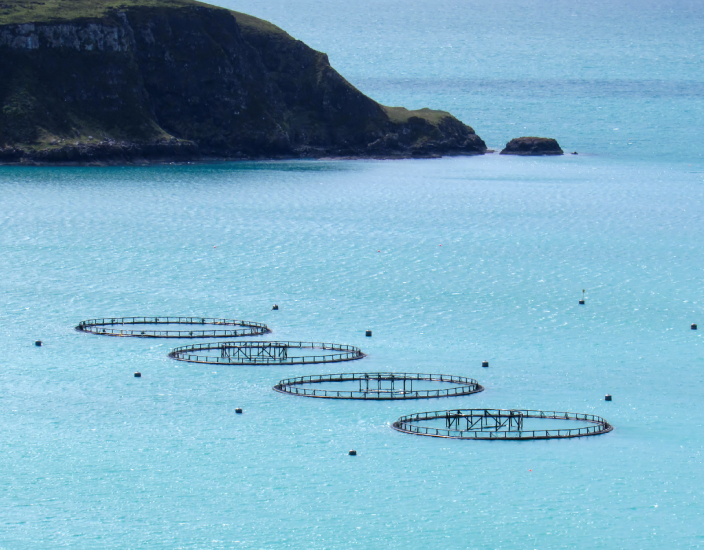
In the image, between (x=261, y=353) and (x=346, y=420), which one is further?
(x=261, y=353)

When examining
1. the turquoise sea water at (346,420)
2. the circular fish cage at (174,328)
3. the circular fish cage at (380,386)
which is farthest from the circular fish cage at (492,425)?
the circular fish cage at (174,328)

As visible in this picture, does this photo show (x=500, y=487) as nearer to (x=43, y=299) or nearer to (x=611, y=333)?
(x=611, y=333)

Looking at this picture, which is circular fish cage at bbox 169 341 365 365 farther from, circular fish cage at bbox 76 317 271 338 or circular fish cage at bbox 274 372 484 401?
circular fish cage at bbox 274 372 484 401

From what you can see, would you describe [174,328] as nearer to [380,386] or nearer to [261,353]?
[261,353]

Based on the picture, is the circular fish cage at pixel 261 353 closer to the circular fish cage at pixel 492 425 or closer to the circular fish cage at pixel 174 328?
the circular fish cage at pixel 174 328

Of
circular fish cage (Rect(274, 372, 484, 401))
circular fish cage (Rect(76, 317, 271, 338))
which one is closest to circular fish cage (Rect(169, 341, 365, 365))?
circular fish cage (Rect(76, 317, 271, 338))

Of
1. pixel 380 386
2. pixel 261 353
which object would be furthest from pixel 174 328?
pixel 380 386

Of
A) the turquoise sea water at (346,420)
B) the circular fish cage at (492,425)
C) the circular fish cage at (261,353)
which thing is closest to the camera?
the turquoise sea water at (346,420)
